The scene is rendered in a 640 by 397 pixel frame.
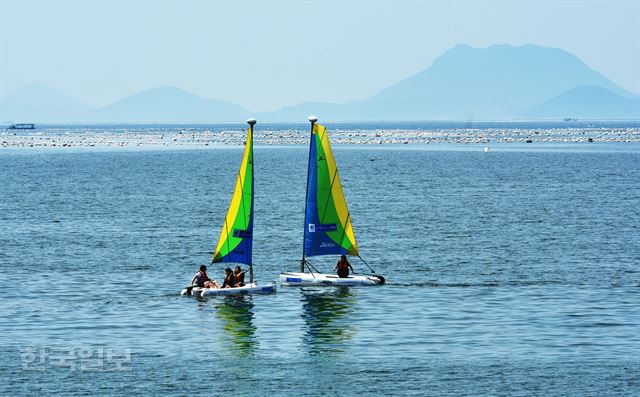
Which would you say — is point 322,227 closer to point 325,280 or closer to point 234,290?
point 325,280

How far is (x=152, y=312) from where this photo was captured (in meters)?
53.4

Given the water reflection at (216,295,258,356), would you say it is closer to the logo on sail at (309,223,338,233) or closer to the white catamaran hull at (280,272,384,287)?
the white catamaran hull at (280,272,384,287)

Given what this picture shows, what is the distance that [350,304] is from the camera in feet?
183

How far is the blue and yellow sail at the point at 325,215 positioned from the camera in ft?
204

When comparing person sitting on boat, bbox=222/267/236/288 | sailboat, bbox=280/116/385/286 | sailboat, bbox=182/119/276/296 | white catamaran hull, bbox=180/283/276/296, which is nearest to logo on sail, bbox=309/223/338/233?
sailboat, bbox=280/116/385/286

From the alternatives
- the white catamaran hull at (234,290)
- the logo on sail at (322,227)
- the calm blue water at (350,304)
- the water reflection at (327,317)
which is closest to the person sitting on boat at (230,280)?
the white catamaran hull at (234,290)

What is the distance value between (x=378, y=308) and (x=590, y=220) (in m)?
44.1

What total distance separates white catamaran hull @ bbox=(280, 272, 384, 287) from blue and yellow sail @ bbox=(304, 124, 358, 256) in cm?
269

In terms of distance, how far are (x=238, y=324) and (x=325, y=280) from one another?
10122 millimetres

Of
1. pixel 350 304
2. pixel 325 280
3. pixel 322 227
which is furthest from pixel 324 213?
pixel 350 304

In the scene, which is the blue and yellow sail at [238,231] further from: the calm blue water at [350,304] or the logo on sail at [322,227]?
the logo on sail at [322,227]

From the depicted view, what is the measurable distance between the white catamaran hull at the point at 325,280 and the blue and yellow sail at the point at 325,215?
269 centimetres

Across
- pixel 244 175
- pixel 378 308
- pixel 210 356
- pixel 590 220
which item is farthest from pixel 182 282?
pixel 590 220

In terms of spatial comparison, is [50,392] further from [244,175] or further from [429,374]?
[244,175]
